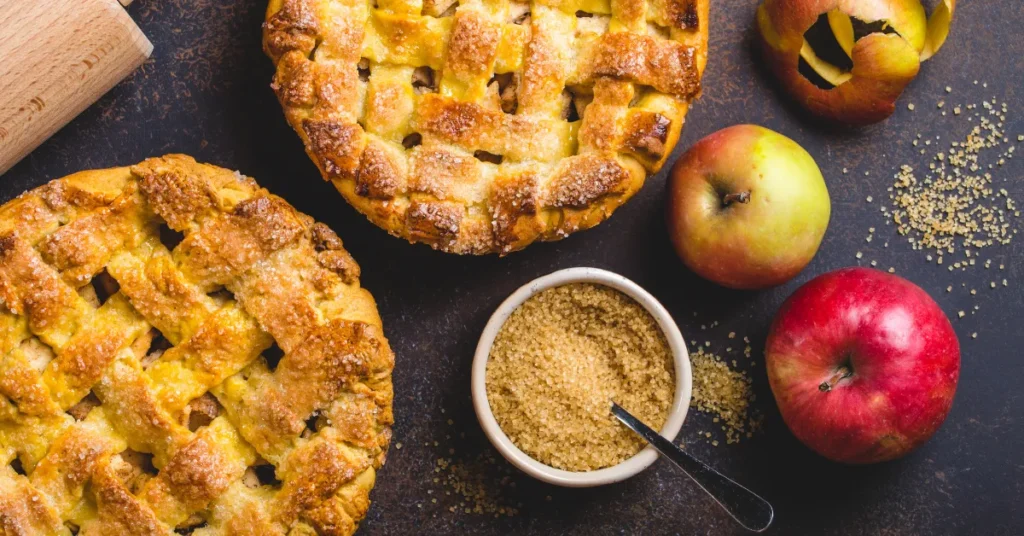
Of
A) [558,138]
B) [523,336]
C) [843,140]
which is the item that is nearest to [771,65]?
[843,140]

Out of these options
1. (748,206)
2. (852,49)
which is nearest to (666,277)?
(748,206)

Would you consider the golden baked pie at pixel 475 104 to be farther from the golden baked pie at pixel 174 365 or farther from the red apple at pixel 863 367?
the red apple at pixel 863 367

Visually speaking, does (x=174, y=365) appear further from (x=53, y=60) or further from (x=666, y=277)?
(x=666, y=277)

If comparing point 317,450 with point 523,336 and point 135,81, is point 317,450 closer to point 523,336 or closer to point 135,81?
point 523,336

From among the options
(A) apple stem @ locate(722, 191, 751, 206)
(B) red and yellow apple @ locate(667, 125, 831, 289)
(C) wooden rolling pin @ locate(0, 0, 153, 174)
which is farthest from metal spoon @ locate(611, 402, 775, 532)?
(C) wooden rolling pin @ locate(0, 0, 153, 174)

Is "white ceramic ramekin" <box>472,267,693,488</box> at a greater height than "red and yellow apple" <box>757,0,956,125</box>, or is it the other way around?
"red and yellow apple" <box>757,0,956,125</box>

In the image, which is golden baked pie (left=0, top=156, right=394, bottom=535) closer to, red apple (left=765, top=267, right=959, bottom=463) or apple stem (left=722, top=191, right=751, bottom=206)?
apple stem (left=722, top=191, right=751, bottom=206)

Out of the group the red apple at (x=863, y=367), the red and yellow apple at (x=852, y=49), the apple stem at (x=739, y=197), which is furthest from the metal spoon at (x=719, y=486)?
the red and yellow apple at (x=852, y=49)
